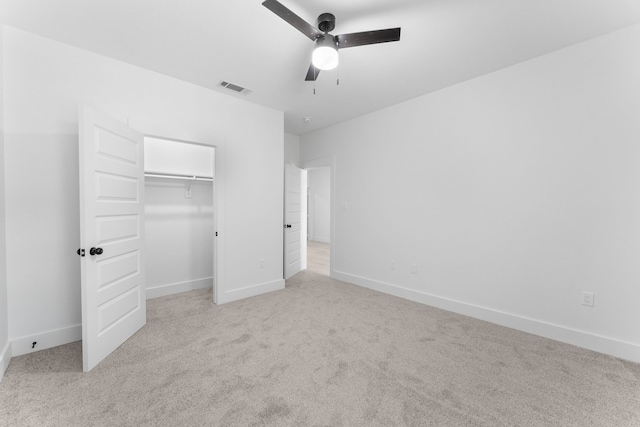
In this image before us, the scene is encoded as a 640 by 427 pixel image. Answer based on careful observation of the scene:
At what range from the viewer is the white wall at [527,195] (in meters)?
2.21

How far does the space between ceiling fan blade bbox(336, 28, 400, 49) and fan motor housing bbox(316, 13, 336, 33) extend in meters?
0.12

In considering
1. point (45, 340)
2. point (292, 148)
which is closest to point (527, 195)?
point (292, 148)

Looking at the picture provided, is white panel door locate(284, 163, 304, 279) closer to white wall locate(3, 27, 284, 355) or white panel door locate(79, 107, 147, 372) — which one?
white wall locate(3, 27, 284, 355)

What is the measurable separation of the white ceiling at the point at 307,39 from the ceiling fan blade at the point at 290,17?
0.19 metres

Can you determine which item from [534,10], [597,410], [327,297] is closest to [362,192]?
[327,297]

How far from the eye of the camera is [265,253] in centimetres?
388

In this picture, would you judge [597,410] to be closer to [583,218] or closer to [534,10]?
[583,218]

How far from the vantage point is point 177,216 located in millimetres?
3748

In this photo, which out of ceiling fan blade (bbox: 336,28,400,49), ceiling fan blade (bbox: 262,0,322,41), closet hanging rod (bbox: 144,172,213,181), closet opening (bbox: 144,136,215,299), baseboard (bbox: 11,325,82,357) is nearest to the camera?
ceiling fan blade (bbox: 262,0,322,41)

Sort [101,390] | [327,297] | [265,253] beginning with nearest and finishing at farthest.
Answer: [101,390] < [327,297] < [265,253]

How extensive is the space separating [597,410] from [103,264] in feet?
11.7

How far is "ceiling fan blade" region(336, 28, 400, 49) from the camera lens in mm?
1822

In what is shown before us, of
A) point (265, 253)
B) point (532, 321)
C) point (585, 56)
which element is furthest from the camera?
point (265, 253)

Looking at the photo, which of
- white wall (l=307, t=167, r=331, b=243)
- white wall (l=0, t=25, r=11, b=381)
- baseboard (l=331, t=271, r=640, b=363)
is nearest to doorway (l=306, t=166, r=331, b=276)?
white wall (l=307, t=167, r=331, b=243)
